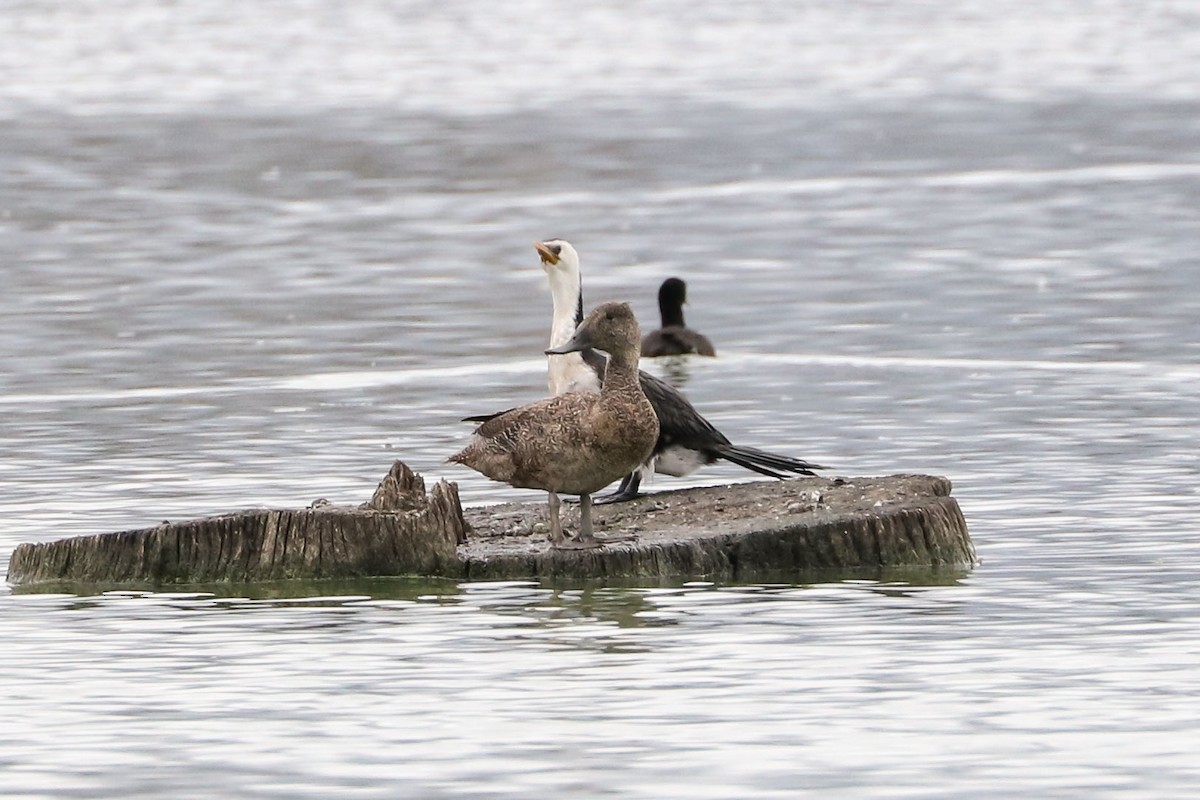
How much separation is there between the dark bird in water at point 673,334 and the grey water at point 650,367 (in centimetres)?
47

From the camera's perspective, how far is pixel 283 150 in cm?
4091

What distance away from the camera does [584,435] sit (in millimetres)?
11164

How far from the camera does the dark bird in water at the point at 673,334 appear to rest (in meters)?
21.0

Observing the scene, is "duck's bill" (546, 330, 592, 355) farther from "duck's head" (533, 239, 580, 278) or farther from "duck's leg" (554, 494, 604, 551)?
"duck's head" (533, 239, 580, 278)

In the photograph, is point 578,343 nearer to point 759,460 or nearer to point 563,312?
point 759,460

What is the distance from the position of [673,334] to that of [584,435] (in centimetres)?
1008

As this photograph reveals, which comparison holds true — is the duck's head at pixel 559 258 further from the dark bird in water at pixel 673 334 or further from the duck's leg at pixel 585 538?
the dark bird in water at pixel 673 334

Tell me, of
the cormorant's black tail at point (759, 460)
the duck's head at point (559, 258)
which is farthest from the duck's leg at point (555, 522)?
the duck's head at point (559, 258)

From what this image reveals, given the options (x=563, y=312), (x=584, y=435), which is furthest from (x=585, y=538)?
(x=563, y=312)

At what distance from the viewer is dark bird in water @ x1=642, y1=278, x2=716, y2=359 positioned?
2095cm

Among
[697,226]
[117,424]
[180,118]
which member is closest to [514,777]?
[117,424]

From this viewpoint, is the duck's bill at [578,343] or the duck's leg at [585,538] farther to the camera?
the duck's bill at [578,343]

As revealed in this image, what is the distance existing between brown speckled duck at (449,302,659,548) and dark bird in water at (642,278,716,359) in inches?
368

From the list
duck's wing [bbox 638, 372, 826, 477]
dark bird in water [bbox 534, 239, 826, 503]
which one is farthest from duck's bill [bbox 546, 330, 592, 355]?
duck's wing [bbox 638, 372, 826, 477]
